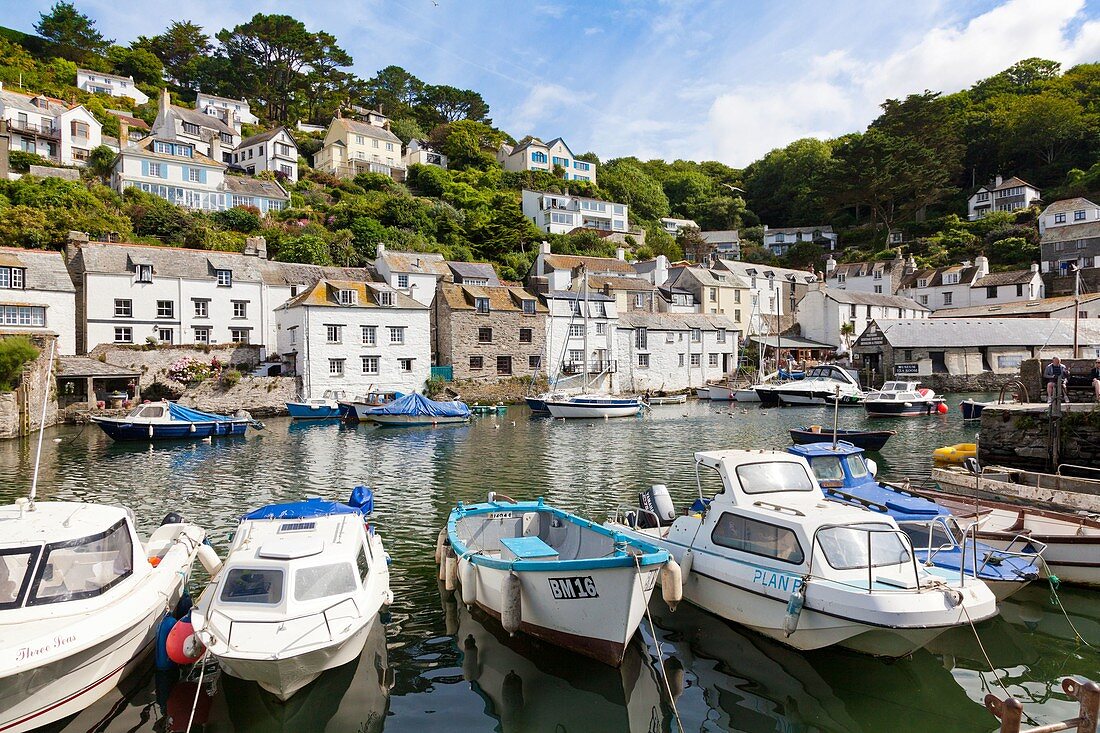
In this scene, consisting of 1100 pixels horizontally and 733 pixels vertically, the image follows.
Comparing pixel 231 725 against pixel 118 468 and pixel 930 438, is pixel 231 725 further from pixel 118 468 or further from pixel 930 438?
pixel 930 438

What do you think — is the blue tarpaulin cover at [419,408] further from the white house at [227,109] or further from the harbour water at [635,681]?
the white house at [227,109]

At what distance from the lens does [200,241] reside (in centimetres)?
6019

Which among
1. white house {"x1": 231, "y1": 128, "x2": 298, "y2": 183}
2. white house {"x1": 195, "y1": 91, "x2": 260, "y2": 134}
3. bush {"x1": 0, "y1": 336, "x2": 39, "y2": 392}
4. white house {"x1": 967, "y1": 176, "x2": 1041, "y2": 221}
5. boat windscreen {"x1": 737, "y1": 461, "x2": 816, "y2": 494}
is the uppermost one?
white house {"x1": 195, "y1": 91, "x2": 260, "y2": 134}

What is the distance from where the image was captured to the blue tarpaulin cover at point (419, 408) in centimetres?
4322

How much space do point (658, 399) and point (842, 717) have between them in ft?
170

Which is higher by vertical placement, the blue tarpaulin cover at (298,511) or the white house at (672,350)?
the white house at (672,350)

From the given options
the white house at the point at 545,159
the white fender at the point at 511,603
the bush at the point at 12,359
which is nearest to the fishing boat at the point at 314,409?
the bush at the point at 12,359

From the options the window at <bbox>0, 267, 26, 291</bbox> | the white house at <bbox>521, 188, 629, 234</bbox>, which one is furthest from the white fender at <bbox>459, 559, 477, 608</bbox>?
the white house at <bbox>521, 188, 629, 234</bbox>

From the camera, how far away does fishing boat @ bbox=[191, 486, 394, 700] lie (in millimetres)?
8406

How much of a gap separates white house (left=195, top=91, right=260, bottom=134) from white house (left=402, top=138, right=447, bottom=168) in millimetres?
23619

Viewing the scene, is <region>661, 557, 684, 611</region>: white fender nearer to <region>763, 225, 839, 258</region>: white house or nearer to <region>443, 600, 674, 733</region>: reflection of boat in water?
<region>443, 600, 674, 733</region>: reflection of boat in water

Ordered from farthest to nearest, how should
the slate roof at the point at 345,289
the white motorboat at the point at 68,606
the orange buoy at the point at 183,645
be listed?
the slate roof at the point at 345,289
the orange buoy at the point at 183,645
the white motorboat at the point at 68,606

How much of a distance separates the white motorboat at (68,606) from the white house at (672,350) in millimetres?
54992

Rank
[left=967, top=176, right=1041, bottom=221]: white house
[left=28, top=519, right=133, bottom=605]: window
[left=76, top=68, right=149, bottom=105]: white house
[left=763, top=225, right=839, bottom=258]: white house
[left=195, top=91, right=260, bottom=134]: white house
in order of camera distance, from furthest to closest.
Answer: [left=763, top=225, right=839, bottom=258]: white house < [left=195, top=91, right=260, bottom=134]: white house < [left=967, top=176, right=1041, bottom=221]: white house < [left=76, top=68, right=149, bottom=105]: white house < [left=28, top=519, right=133, bottom=605]: window
